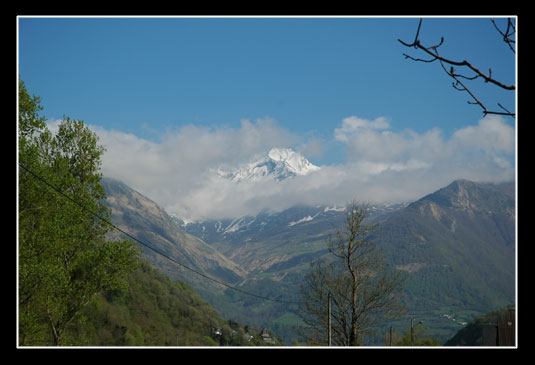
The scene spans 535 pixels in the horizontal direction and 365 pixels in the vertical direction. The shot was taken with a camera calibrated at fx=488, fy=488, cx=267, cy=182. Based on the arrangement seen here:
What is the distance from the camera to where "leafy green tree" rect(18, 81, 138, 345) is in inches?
629

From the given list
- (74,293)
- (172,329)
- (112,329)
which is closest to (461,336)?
(172,329)

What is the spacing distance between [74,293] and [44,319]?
1.58 m

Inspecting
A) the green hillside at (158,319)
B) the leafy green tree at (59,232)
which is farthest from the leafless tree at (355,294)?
the green hillside at (158,319)

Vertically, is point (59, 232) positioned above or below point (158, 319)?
above

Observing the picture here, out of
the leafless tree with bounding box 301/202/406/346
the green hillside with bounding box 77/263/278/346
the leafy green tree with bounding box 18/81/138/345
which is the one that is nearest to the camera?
the leafy green tree with bounding box 18/81/138/345

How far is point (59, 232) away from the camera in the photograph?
17.1m

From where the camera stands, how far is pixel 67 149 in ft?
72.1

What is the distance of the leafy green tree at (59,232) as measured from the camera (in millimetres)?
15969

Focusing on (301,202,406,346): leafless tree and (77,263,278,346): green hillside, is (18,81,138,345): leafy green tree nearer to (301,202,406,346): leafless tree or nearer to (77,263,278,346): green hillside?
(301,202,406,346): leafless tree

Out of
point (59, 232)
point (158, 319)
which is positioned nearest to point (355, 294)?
point (59, 232)

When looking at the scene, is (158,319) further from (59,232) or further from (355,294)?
(59,232)

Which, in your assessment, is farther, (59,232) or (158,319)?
(158,319)

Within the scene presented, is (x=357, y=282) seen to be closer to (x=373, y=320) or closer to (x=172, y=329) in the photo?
(x=373, y=320)

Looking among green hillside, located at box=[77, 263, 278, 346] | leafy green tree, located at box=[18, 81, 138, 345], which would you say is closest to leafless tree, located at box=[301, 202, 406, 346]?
leafy green tree, located at box=[18, 81, 138, 345]
